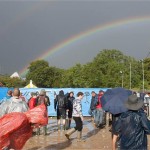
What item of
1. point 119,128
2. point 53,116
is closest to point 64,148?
point 119,128

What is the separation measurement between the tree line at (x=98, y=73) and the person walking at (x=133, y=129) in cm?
6697

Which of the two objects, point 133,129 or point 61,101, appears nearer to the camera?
point 133,129

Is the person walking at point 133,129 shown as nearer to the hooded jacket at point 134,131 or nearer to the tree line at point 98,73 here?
the hooded jacket at point 134,131

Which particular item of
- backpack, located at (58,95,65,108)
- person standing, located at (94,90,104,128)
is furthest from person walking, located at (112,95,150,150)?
person standing, located at (94,90,104,128)

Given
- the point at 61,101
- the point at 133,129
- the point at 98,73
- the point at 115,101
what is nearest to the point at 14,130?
the point at 133,129

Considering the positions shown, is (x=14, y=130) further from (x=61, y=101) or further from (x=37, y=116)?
(x=61, y=101)

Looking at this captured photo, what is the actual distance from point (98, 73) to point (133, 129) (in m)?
73.7

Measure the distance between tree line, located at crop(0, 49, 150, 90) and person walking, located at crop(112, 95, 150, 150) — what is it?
220 ft

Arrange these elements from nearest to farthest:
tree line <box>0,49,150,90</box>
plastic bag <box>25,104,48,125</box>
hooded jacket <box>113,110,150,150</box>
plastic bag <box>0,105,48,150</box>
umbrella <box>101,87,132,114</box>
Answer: hooded jacket <box>113,110,150,150</box>, plastic bag <box>0,105,48,150</box>, plastic bag <box>25,104,48,125</box>, umbrella <box>101,87,132,114</box>, tree line <box>0,49,150,90</box>

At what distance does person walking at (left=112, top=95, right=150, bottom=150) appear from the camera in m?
5.95

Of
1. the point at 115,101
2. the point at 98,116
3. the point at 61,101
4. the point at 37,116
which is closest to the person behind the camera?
the point at 37,116

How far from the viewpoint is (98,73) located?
261 ft

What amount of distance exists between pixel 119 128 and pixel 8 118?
87.4 inches

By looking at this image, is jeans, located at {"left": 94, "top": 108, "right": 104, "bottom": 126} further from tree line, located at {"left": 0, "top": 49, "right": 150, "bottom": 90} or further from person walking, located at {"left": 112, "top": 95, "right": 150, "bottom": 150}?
tree line, located at {"left": 0, "top": 49, "right": 150, "bottom": 90}
